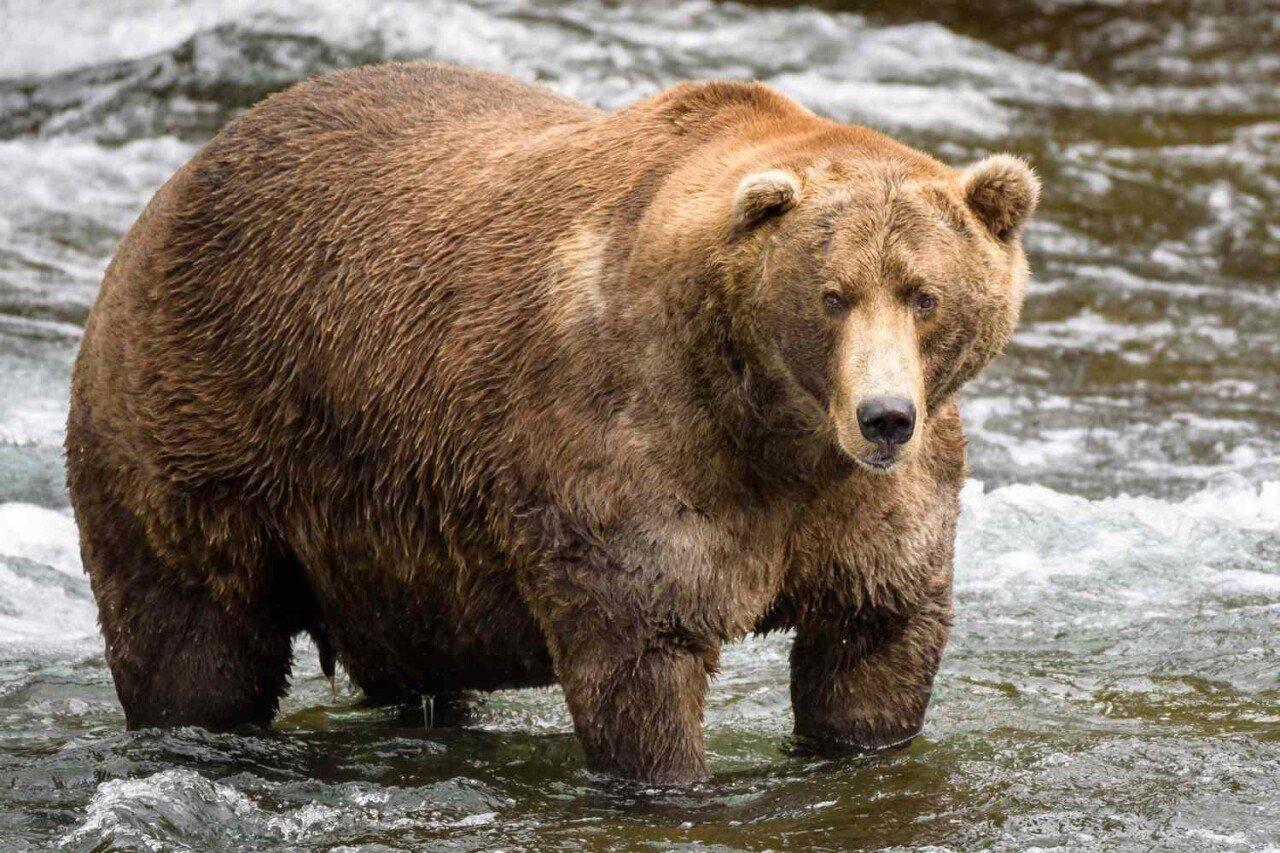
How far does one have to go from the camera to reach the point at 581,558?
612cm

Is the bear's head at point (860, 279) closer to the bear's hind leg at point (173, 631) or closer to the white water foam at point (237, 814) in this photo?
the white water foam at point (237, 814)

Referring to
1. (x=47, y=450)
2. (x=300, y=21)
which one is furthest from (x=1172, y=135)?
(x=47, y=450)

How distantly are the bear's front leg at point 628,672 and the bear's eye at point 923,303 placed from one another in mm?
1120

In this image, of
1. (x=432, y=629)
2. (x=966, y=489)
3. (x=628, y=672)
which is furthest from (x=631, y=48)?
(x=628, y=672)

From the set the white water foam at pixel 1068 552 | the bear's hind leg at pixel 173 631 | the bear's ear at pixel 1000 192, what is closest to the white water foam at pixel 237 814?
the bear's hind leg at pixel 173 631

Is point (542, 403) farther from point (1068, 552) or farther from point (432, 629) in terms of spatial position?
point (1068, 552)

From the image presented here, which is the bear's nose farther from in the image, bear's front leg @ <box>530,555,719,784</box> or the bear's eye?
bear's front leg @ <box>530,555,719,784</box>

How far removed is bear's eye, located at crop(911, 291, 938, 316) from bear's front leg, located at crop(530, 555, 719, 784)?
1.12 metres

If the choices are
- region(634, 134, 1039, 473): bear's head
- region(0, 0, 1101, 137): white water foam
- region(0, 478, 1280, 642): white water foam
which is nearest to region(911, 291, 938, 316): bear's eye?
region(634, 134, 1039, 473): bear's head

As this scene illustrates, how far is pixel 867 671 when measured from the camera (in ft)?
21.8

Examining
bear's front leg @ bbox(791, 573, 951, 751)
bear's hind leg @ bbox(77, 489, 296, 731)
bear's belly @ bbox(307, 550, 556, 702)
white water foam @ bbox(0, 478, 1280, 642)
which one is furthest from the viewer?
white water foam @ bbox(0, 478, 1280, 642)

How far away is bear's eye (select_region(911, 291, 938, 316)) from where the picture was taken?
5629mm

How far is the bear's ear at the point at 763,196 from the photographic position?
5.68 m

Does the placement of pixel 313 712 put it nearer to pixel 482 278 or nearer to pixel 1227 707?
pixel 482 278
